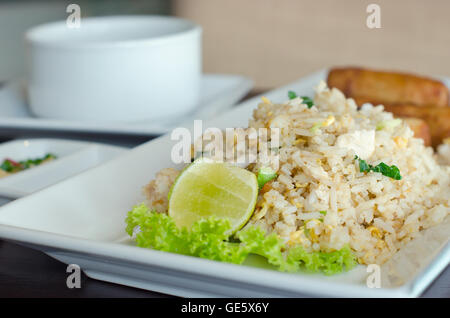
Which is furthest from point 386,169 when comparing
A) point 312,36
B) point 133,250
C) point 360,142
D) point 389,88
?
point 312,36

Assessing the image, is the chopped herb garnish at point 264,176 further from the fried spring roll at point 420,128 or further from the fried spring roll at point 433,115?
the fried spring roll at point 433,115

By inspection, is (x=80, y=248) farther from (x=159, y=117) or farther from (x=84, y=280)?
(x=159, y=117)

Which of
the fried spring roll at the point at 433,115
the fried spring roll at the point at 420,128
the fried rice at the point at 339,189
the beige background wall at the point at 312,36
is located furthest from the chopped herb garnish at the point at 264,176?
the beige background wall at the point at 312,36

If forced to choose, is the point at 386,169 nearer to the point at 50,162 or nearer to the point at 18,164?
the point at 50,162

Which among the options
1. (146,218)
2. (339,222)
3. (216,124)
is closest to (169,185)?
(146,218)

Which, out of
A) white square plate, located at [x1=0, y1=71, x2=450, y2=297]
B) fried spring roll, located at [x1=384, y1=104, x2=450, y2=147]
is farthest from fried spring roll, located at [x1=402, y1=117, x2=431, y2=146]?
white square plate, located at [x1=0, y1=71, x2=450, y2=297]

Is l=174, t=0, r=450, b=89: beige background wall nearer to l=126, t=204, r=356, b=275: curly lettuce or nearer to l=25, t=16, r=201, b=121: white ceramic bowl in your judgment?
l=25, t=16, r=201, b=121: white ceramic bowl
